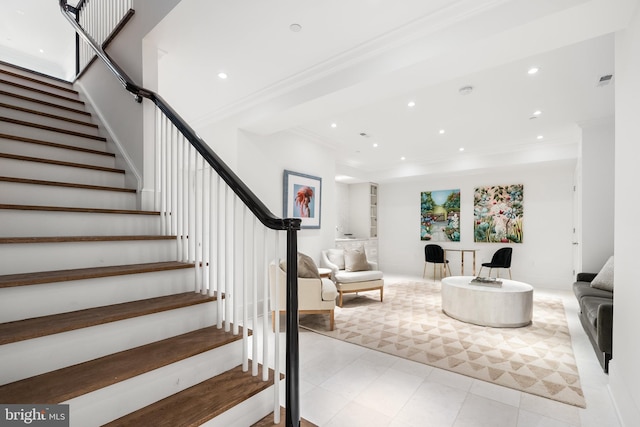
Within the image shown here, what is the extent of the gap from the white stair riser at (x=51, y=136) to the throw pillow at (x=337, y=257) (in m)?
3.59

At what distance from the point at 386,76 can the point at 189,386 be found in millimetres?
2659

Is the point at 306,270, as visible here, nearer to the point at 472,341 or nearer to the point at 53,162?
the point at 472,341

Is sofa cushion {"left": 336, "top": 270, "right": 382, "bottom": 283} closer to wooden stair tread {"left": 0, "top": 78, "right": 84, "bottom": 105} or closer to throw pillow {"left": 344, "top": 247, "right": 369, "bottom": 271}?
throw pillow {"left": 344, "top": 247, "right": 369, "bottom": 271}

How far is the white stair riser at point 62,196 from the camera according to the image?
6.07 feet

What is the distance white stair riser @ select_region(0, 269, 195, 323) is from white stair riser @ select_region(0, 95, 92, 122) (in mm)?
2369

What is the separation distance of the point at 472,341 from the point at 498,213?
14.5ft

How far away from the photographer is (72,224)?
1843 millimetres

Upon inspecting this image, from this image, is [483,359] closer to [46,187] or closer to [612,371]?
[612,371]

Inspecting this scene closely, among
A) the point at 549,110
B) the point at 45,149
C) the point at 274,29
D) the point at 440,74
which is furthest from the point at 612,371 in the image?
the point at 45,149

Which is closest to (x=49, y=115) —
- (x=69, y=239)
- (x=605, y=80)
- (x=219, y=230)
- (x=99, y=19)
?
(x=99, y=19)

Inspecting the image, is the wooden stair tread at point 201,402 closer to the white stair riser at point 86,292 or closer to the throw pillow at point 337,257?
the white stair riser at point 86,292

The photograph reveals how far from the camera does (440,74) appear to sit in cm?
250

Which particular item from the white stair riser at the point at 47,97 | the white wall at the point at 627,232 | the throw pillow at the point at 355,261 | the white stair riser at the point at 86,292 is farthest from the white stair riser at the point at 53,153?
the white wall at the point at 627,232

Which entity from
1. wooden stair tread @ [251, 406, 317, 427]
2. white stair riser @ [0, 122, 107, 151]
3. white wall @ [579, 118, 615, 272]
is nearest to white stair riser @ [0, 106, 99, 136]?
white stair riser @ [0, 122, 107, 151]
